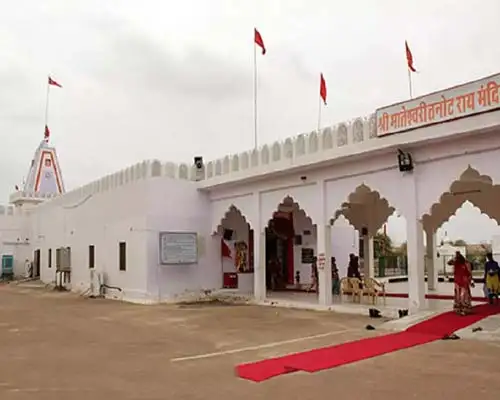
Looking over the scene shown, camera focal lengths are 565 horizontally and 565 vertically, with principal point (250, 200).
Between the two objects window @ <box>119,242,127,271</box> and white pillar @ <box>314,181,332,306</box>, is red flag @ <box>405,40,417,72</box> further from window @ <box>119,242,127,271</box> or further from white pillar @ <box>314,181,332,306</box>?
window @ <box>119,242,127,271</box>

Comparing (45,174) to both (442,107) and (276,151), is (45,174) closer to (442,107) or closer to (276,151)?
(276,151)

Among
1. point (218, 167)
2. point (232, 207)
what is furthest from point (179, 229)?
point (218, 167)

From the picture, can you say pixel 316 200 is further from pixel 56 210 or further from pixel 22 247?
pixel 22 247

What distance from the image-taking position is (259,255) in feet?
45.3

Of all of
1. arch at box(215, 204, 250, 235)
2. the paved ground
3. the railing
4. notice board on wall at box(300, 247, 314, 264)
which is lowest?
the paved ground

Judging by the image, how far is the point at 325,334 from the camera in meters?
8.52

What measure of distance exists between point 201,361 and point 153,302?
25.6 ft

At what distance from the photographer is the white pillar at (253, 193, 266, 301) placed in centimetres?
1386

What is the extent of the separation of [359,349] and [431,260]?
30.9ft

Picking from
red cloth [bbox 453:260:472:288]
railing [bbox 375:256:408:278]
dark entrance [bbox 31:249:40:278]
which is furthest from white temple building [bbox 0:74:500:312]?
railing [bbox 375:256:408:278]

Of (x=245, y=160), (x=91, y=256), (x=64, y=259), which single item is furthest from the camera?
(x=64, y=259)

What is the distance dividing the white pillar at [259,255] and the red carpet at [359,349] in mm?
5308

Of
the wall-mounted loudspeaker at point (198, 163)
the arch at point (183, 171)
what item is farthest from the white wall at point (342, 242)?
the arch at point (183, 171)

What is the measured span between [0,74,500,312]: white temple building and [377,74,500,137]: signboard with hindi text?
0.06 feet
